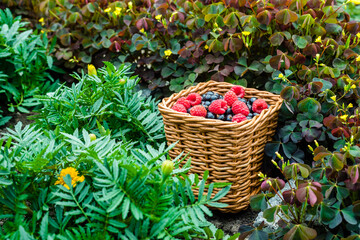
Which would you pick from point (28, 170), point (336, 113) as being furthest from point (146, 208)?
point (336, 113)

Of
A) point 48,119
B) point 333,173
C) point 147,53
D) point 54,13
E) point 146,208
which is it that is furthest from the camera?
point 54,13

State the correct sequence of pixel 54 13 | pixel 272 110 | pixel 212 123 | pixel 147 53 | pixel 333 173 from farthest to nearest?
pixel 54 13 → pixel 147 53 → pixel 272 110 → pixel 212 123 → pixel 333 173

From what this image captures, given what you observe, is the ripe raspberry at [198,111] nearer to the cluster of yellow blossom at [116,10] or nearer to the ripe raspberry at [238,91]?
the ripe raspberry at [238,91]

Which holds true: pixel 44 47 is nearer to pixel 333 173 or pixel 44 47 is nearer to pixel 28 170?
pixel 28 170

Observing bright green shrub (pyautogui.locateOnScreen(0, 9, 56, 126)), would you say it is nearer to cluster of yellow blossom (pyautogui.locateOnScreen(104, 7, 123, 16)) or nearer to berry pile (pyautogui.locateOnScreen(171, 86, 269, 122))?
cluster of yellow blossom (pyautogui.locateOnScreen(104, 7, 123, 16))

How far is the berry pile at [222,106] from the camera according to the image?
1.73m

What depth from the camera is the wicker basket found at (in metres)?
1.61

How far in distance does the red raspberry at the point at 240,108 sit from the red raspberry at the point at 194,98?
17 cm

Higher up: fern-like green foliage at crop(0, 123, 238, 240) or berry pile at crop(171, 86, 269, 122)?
fern-like green foliage at crop(0, 123, 238, 240)

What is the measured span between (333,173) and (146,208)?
63 cm

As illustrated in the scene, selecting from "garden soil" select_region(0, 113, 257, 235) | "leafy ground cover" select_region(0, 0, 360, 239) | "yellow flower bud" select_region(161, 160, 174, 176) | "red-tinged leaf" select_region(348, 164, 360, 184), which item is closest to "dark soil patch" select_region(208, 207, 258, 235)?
"garden soil" select_region(0, 113, 257, 235)

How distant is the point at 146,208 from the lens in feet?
3.66

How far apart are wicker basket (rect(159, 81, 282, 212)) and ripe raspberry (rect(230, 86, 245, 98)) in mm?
91

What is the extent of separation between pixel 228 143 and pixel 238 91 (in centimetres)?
36
